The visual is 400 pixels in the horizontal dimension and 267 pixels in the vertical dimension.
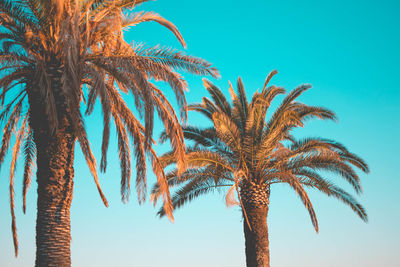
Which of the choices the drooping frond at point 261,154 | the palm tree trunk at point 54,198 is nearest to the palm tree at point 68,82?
the palm tree trunk at point 54,198

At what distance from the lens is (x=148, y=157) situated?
12375 mm

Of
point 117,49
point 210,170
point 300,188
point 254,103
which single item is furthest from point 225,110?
point 117,49

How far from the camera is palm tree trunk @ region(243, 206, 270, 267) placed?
660 inches

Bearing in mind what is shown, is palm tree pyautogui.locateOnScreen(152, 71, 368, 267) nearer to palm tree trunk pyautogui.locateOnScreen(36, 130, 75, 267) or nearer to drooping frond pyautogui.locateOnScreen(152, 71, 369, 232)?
drooping frond pyautogui.locateOnScreen(152, 71, 369, 232)

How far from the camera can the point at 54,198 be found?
1065 centimetres

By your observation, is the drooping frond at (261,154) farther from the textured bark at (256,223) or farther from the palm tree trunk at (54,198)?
the palm tree trunk at (54,198)

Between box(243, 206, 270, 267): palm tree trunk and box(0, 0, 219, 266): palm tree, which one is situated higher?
box(0, 0, 219, 266): palm tree

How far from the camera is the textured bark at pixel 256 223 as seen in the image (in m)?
16.8

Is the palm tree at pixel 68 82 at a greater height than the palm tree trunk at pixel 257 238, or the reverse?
the palm tree at pixel 68 82

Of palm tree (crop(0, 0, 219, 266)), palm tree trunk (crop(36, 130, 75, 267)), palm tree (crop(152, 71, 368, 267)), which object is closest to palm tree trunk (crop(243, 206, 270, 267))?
palm tree (crop(152, 71, 368, 267))

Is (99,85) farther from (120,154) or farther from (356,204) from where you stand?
(356,204)

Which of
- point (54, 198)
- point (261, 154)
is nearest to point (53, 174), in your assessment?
point (54, 198)

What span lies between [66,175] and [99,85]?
7.52 ft

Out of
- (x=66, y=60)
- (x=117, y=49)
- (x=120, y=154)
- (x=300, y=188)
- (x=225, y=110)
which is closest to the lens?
(x=66, y=60)
